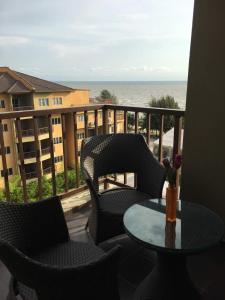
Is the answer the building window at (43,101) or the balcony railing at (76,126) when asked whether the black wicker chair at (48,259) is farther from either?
the building window at (43,101)

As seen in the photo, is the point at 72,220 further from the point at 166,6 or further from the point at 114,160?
the point at 166,6

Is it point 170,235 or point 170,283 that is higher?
point 170,235

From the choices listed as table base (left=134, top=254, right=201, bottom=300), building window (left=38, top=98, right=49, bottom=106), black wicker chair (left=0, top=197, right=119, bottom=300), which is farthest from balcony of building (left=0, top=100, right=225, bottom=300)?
building window (left=38, top=98, right=49, bottom=106)

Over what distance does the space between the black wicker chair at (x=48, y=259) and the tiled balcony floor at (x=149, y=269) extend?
0.50 metres

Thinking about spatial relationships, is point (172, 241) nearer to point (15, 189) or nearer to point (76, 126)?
point (76, 126)

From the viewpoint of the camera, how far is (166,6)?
122 inches

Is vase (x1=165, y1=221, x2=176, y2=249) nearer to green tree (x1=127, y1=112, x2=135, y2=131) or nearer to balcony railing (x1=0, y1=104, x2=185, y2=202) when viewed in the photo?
balcony railing (x1=0, y1=104, x2=185, y2=202)

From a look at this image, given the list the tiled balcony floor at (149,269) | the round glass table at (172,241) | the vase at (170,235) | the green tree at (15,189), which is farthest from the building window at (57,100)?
the vase at (170,235)

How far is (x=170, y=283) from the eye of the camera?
1.57 metres

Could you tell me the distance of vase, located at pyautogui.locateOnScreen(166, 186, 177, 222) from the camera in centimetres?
156

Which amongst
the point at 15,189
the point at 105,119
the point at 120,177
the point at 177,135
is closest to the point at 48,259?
the point at 177,135

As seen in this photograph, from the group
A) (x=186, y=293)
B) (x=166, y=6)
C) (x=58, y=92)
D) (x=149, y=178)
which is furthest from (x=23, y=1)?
(x=186, y=293)

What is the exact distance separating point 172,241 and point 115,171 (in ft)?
4.33

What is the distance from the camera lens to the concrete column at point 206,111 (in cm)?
Answer: 214
